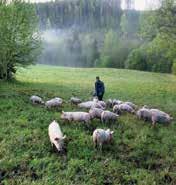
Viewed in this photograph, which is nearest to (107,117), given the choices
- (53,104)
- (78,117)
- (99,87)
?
(78,117)

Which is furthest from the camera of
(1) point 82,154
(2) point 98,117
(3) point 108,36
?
(3) point 108,36

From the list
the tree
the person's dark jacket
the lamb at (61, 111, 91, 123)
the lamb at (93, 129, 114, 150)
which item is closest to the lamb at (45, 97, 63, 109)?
the lamb at (61, 111, 91, 123)

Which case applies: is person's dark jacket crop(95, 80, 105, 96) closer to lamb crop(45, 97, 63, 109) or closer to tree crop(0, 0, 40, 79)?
lamb crop(45, 97, 63, 109)

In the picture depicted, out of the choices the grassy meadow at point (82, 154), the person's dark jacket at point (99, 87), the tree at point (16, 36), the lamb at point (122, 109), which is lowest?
the grassy meadow at point (82, 154)

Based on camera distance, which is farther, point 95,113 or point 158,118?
point 158,118

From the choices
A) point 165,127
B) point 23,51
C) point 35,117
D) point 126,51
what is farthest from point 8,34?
point 126,51

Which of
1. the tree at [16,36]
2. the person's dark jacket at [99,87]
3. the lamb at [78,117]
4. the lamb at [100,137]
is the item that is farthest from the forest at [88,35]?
the lamb at [100,137]

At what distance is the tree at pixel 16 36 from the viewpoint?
1431 inches

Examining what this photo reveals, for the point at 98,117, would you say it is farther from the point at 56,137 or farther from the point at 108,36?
the point at 108,36

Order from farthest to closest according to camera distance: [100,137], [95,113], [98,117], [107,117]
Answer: [98,117]
[95,113]
[107,117]
[100,137]

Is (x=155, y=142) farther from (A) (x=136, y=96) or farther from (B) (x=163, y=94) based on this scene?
(B) (x=163, y=94)

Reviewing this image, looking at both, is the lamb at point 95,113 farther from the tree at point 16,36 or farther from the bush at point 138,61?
the bush at point 138,61

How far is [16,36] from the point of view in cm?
3734

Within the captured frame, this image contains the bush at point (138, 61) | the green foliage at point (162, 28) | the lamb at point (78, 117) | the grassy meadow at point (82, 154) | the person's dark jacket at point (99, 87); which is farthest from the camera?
the bush at point (138, 61)
